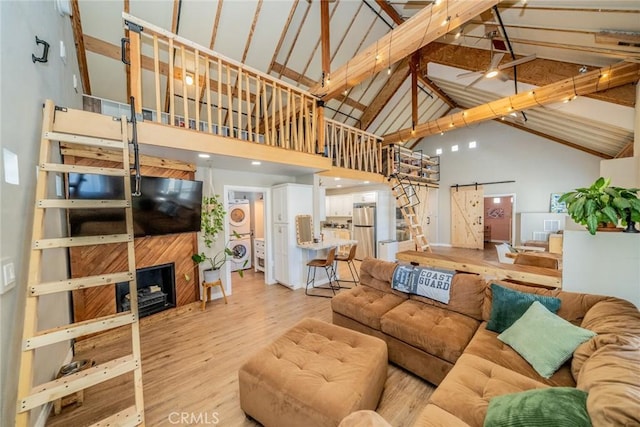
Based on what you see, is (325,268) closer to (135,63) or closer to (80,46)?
(135,63)

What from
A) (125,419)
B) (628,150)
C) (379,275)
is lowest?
(125,419)

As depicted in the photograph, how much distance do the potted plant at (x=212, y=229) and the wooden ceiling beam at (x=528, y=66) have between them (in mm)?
5824

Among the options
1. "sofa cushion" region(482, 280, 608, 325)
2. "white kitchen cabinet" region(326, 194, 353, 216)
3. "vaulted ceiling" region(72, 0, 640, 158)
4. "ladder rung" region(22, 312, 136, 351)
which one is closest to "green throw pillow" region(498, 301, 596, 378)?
"sofa cushion" region(482, 280, 608, 325)

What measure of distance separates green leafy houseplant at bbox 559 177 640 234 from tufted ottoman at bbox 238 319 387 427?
5.92 ft

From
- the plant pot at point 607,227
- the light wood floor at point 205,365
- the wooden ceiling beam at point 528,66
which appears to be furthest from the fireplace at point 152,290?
the wooden ceiling beam at point 528,66

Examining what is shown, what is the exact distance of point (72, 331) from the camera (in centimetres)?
140

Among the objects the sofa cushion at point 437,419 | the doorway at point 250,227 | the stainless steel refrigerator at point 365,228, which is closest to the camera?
the sofa cushion at point 437,419

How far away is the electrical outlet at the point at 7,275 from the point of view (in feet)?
4.00

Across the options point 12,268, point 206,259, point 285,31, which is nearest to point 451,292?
point 12,268

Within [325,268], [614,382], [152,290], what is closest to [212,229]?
[152,290]

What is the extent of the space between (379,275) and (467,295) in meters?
0.97

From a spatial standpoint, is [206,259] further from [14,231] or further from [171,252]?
[14,231]

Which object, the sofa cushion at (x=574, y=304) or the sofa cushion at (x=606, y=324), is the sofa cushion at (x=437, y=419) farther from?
the sofa cushion at (x=574, y=304)

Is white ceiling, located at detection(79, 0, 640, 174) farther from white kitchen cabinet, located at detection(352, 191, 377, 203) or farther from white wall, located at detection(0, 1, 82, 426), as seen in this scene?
white kitchen cabinet, located at detection(352, 191, 377, 203)
